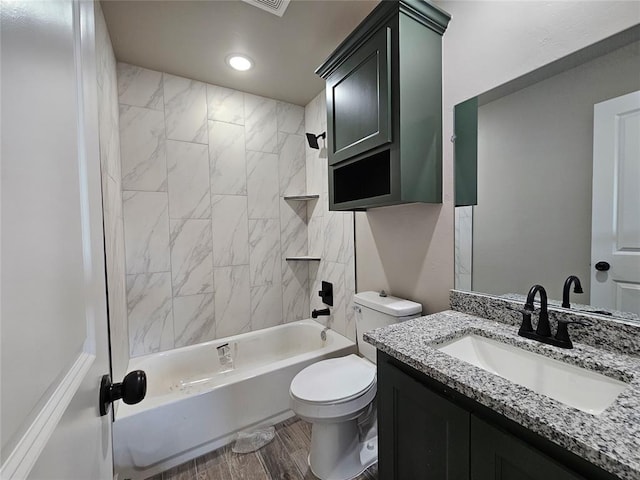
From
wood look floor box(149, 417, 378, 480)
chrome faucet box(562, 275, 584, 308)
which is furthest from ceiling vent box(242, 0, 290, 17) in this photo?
wood look floor box(149, 417, 378, 480)

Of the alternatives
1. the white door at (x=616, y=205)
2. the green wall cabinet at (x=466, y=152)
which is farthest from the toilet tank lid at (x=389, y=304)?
the white door at (x=616, y=205)

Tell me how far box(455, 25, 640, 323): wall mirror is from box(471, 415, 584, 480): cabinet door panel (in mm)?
613

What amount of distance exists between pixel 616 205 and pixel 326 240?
1.84m

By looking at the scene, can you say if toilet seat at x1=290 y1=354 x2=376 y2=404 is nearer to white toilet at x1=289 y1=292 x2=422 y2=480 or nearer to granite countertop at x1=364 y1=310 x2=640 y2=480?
white toilet at x1=289 y1=292 x2=422 y2=480

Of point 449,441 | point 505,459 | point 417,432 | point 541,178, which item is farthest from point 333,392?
point 541,178

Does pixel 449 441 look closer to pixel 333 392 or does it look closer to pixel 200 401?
pixel 333 392

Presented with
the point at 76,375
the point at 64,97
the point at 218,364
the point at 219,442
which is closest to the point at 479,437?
the point at 76,375

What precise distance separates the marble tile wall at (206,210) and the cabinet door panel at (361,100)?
1.02 metres

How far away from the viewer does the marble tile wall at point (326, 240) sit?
222cm

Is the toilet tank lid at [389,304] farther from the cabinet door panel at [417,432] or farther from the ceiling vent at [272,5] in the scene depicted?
the ceiling vent at [272,5]

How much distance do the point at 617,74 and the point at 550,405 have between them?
104cm

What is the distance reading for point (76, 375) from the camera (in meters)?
0.41

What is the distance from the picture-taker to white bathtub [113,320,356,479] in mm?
1473

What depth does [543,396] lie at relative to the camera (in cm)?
66
